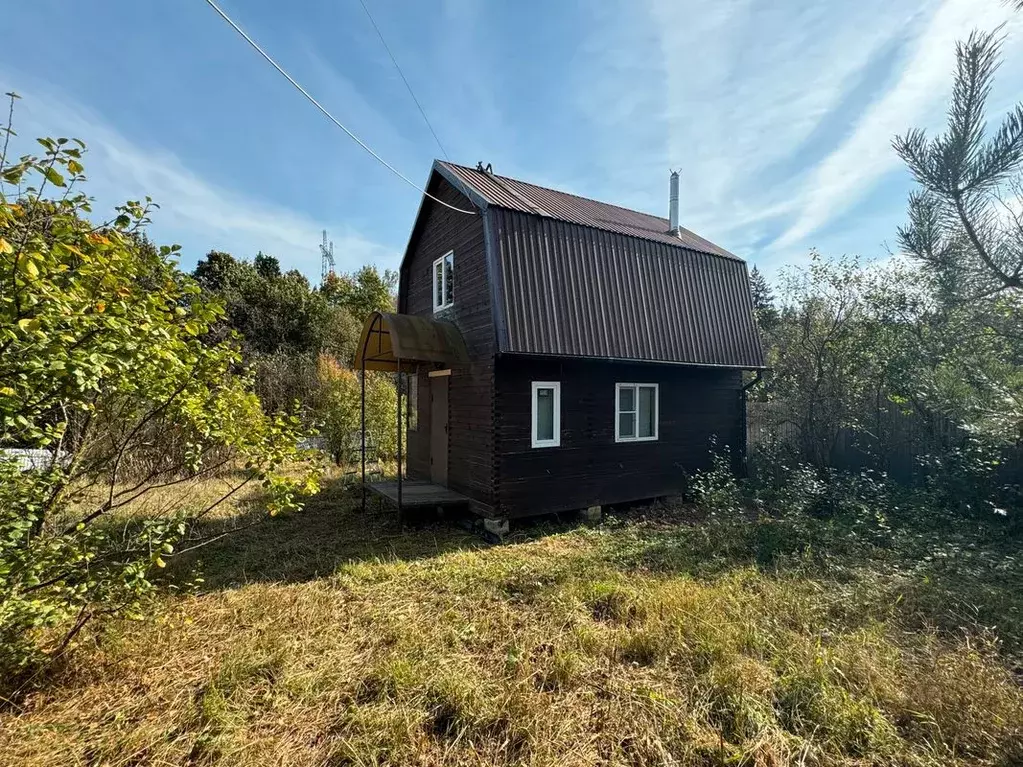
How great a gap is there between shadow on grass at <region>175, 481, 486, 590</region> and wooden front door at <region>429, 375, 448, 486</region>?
1122 millimetres

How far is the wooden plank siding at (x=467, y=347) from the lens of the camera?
7.31m

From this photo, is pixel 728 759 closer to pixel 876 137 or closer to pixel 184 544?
pixel 876 137

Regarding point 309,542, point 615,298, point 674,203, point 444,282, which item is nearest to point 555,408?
point 615,298

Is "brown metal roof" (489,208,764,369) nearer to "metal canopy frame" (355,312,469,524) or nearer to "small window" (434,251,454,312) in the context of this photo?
"metal canopy frame" (355,312,469,524)

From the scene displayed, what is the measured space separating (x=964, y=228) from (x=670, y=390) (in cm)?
628

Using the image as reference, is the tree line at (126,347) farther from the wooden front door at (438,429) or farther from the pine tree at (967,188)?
the wooden front door at (438,429)

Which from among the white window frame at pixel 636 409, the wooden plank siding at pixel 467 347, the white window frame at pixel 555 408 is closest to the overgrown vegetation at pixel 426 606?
the wooden plank siding at pixel 467 347

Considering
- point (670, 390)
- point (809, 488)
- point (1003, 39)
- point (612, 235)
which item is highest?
point (612, 235)

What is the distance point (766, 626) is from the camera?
3.93m

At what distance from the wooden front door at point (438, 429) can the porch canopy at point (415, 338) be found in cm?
110

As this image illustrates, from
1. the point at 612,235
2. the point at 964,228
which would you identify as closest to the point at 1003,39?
the point at 964,228

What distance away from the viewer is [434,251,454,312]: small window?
8.60 metres

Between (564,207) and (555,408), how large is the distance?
4070 mm

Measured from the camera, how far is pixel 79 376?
2.18 m
